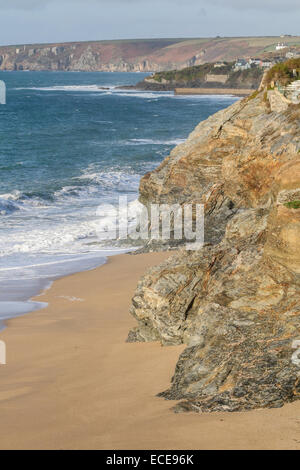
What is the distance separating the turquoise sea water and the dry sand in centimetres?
228

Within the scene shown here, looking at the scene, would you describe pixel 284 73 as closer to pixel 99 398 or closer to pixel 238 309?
pixel 238 309

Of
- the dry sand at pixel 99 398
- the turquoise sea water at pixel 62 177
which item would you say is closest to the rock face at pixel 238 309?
the dry sand at pixel 99 398

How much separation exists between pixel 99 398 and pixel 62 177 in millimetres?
25773

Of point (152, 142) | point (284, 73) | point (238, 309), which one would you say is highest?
point (284, 73)

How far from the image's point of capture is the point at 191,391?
7320 millimetres

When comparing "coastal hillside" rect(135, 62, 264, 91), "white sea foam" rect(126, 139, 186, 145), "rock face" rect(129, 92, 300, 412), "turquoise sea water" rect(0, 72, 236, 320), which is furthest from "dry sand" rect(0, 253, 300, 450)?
"coastal hillside" rect(135, 62, 264, 91)

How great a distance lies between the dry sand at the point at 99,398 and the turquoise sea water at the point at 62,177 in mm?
2278

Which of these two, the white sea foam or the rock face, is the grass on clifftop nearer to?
the rock face

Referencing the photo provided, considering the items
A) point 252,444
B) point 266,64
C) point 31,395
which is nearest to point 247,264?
point 252,444

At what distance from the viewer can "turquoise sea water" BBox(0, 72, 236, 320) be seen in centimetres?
1675

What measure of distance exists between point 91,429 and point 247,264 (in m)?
2.97

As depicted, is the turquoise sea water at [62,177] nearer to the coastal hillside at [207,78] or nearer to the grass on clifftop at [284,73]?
the grass on clifftop at [284,73]

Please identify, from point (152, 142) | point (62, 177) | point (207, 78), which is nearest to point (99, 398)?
point (62, 177)

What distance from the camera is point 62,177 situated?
3266 cm
